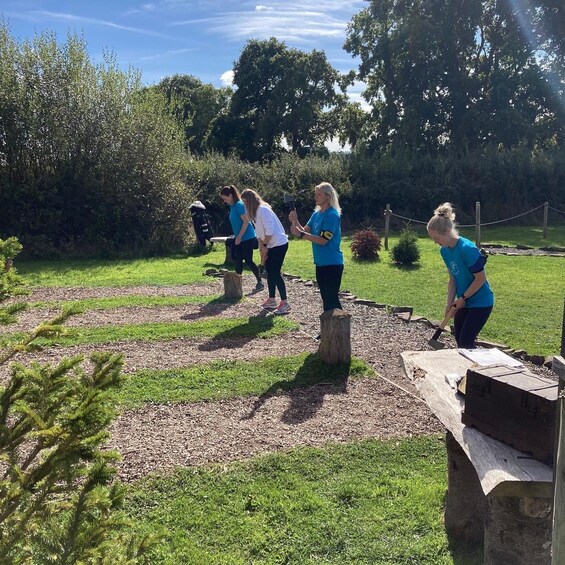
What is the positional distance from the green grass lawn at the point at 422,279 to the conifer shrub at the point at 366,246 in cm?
29

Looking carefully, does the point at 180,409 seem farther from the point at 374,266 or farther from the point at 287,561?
the point at 374,266

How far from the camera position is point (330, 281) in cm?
709

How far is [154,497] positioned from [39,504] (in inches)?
75.1

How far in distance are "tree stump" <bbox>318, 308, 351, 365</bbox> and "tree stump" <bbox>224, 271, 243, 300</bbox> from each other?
421 cm

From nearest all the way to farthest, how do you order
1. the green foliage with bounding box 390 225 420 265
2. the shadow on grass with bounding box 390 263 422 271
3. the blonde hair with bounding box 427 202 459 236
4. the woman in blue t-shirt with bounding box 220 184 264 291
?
the blonde hair with bounding box 427 202 459 236, the woman in blue t-shirt with bounding box 220 184 264 291, the shadow on grass with bounding box 390 263 422 271, the green foliage with bounding box 390 225 420 265

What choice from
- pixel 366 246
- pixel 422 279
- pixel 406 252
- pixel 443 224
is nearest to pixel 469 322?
pixel 443 224

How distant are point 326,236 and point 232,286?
4172mm

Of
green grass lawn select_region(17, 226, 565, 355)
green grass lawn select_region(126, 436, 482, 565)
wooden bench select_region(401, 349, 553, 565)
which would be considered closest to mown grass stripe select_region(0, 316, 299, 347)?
green grass lawn select_region(17, 226, 565, 355)

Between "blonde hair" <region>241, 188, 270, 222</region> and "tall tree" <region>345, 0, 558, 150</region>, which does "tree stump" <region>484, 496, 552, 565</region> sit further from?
"tall tree" <region>345, 0, 558, 150</region>

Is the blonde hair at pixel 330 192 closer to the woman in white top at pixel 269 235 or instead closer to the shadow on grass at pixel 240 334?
the woman in white top at pixel 269 235

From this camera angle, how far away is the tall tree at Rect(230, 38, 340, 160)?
40.5m

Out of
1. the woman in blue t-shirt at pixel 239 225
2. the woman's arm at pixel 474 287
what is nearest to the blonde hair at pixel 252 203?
the woman in blue t-shirt at pixel 239 225

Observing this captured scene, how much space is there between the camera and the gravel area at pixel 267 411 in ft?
15.3

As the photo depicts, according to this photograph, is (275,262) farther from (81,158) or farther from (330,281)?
(81,158)
